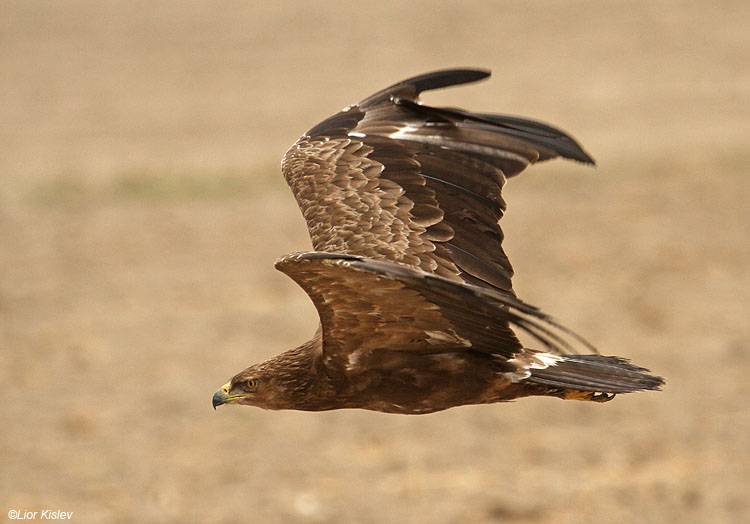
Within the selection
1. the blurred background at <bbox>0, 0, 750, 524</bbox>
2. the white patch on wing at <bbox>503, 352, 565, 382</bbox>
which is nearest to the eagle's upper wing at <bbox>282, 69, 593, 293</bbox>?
the white patch on wing at <bbox>503, 352, 565, 382</bbox>

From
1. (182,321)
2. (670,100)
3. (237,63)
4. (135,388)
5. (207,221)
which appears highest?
(237,63)

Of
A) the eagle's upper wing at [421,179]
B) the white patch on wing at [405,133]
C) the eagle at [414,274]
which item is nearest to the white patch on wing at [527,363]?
the eagle at [414,274]

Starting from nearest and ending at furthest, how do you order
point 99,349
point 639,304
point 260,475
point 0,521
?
point 0,521, point 260,475, point 99,349, point 639,304

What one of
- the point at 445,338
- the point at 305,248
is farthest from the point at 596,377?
the point at 305,248

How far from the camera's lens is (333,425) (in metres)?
15.0

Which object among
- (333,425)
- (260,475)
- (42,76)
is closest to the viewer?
(260,475)

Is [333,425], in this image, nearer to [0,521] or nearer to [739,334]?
[0,521]

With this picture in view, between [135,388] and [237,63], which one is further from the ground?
[237,63]

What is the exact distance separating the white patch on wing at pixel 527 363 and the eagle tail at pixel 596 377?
3cm

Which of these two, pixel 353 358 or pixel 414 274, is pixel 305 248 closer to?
pixel 353 358

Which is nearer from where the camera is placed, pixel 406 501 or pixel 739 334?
pixel 406 501

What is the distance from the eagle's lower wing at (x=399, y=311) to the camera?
18.5 feet

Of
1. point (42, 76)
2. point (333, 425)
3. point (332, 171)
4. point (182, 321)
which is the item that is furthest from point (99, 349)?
point (42, 76)

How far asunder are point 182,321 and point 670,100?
51.2 ft
